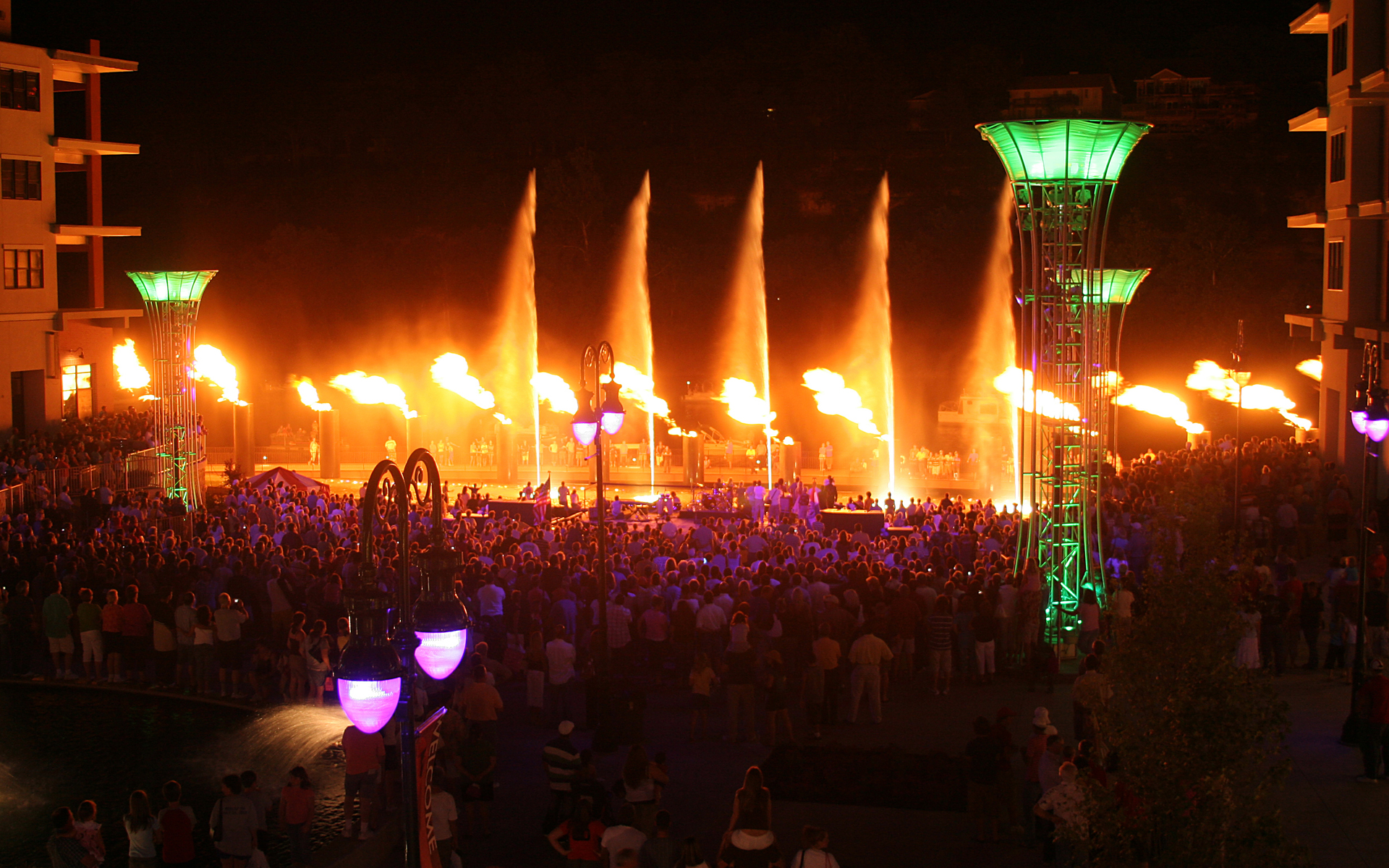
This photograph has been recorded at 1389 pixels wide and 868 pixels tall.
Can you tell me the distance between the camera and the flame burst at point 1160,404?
43.3m

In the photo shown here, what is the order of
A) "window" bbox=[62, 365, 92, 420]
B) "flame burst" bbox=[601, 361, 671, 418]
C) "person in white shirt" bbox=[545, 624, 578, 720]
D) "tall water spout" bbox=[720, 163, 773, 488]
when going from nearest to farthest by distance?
1. "person in white shirt" bbox=[545, 624, 578, 720]
2. "window" bbox=[62, 365, 92, 420]
3. "flame burst" bbox=[601, 361, 671, 418]
4. "tall water spout" bbox=[720, 163, 773, 488]

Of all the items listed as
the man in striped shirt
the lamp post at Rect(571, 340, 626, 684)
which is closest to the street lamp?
the man in striped shirt

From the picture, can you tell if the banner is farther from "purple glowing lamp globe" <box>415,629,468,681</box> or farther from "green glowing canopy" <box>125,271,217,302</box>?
"green glowing canopy" <box>125,271,217,302</box>

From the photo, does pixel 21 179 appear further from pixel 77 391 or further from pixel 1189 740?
pixel 1189 740

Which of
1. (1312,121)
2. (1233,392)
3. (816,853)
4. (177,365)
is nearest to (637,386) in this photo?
(177,365)

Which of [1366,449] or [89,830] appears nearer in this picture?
[89,830]

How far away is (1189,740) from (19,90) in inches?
1491

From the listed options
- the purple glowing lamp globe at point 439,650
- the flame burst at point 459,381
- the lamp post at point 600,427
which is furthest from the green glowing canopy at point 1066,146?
the flame burst at point 459,381

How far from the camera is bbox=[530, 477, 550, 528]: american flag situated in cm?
2511

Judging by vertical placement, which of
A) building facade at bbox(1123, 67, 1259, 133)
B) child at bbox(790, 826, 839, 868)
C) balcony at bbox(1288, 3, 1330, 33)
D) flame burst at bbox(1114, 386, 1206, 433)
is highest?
building facade at bbox(1123, 67, 1259, 133)

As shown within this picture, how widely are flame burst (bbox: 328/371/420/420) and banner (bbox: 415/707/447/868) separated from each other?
103 ft

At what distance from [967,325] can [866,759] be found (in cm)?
4831

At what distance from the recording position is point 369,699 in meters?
7.36

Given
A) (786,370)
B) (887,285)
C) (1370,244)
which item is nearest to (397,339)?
(786,370)
